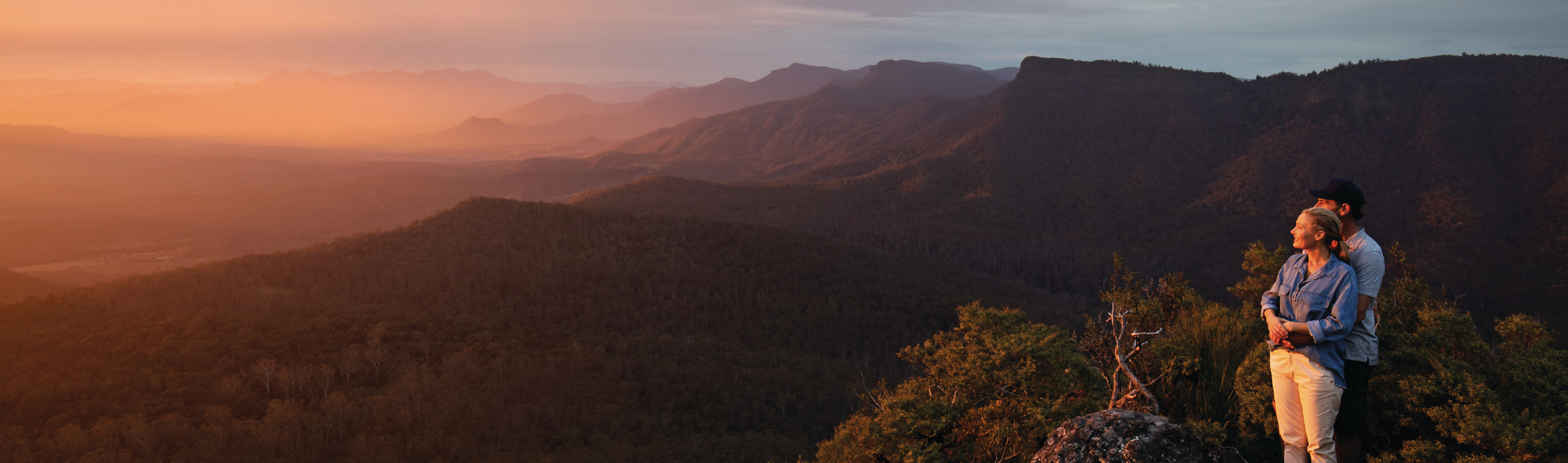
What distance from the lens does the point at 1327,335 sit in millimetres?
7285

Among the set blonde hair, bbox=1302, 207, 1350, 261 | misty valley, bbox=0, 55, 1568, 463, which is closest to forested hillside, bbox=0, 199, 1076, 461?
misty valley, bbox=0, 55, 1568, 463

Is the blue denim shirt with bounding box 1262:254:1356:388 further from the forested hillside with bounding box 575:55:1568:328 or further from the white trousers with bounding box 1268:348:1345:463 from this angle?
the forested hillside with bounding box 575:55:1568:328

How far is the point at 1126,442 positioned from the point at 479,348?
130ft

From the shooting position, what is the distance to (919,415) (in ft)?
37.0

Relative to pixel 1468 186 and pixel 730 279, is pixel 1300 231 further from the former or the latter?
pixel 1468 186

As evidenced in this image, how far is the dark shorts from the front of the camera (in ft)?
25.1

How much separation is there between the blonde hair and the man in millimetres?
52

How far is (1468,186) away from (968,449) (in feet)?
394

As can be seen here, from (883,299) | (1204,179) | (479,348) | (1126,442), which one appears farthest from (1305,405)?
(1204,179)

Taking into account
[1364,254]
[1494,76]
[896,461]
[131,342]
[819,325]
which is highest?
[1494,76]

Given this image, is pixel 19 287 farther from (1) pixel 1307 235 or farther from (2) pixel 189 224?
(2) pixel 189 224

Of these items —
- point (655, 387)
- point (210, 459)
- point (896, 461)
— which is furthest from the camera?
point (655, 387)

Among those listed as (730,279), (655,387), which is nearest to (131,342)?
(655,387)

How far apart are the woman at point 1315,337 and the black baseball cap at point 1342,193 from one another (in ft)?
0.86
